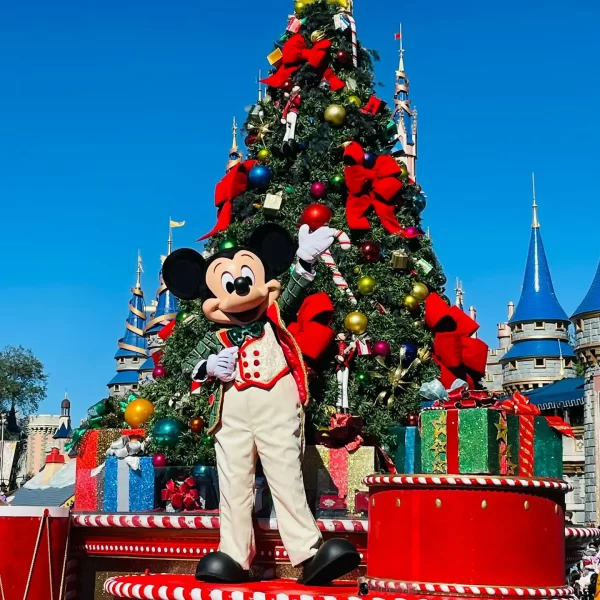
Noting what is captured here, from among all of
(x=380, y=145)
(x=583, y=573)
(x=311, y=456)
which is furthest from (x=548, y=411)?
(x=311, y=456)

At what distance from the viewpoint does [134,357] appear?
37.5 meters

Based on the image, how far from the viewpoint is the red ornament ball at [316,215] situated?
6922 mm

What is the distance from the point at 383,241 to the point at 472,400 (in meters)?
2.49

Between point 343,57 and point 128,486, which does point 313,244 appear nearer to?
point 128,486

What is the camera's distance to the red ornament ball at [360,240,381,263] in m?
7.18

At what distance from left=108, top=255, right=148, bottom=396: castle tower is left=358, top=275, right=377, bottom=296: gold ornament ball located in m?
29.4

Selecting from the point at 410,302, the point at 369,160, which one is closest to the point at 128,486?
the point at 410,302

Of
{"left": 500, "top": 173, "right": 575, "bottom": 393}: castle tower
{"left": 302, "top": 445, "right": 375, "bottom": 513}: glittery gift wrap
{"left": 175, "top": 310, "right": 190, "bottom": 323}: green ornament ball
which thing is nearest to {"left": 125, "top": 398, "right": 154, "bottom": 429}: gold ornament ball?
{"left": 175, "top": 310, "right": 190, "bottom": 323}: green ornament ball

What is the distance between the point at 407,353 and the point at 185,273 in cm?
212

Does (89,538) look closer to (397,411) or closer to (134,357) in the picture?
(397,411)

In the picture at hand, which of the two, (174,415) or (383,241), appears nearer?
(174,415)

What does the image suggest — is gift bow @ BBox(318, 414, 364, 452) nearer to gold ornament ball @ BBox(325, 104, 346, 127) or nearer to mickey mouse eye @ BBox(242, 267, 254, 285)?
mickey mouse eye @ BBox(242, 267, 254, 285)

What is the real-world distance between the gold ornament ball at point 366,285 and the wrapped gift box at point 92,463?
196 cm

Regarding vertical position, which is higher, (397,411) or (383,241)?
(383,241)
